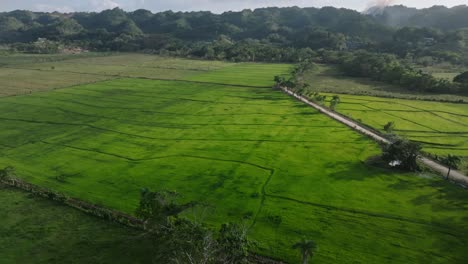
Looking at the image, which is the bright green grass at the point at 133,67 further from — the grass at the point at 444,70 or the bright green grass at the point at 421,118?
the grass at the point at 444,70

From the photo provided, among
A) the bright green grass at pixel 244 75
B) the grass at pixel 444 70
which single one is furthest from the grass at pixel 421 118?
the grass at pixel 444 70

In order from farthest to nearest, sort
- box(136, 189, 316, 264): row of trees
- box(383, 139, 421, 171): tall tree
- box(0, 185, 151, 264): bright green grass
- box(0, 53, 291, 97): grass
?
box(0, 53, 291, 97): grass, box(383, 139, 421, 171): tall tree, box(0, 185, 151, 264): bright green grass, box(136, 189, 316, 264): row of trees

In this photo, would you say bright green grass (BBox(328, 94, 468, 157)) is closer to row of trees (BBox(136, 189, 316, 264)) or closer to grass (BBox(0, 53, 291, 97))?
grass (BBox(0, 53, 291, 97))

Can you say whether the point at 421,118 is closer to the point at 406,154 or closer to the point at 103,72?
the point at 406,154

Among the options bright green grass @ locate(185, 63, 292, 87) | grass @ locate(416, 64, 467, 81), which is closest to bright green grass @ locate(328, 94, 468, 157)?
bright green grass @ locate(185, 63, 292, 87)

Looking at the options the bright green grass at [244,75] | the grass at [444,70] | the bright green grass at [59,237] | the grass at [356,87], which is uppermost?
the grass at [444,70]

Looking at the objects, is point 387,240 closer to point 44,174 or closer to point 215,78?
point 44,174
